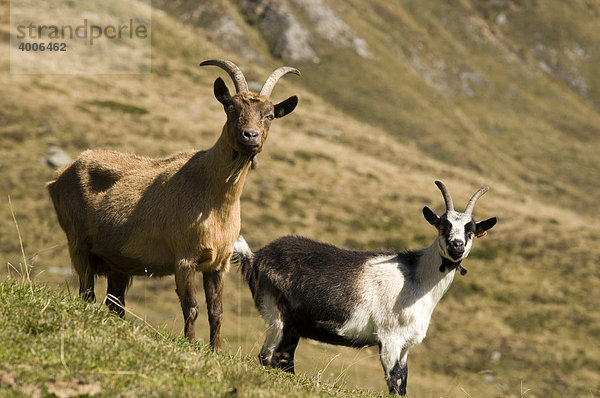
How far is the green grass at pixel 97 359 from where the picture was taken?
536cm

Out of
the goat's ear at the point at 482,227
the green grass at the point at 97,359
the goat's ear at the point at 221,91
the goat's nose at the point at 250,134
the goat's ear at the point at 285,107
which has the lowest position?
the goat's ear at the point at 482,227

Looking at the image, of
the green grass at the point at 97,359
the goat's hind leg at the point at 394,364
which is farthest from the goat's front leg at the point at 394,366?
the green grass at the point at 97,359

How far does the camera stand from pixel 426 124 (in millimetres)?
95438

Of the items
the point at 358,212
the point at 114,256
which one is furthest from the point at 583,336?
the point at 114,256

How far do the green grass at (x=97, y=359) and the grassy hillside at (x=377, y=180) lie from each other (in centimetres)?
9

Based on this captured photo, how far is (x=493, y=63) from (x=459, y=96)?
21271mm

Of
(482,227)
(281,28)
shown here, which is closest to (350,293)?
(482,227)

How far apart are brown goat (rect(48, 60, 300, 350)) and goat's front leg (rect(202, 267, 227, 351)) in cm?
1

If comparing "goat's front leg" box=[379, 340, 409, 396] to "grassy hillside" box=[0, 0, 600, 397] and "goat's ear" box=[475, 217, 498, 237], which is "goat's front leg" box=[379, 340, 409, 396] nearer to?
"grassy hillside" box=[0, 0, 600, 397]

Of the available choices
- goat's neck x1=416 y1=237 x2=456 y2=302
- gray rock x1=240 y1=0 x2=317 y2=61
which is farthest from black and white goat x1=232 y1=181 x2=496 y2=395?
gray rock x1=240 y1=0 x2=317 y2=61

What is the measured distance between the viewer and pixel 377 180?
2035 inches

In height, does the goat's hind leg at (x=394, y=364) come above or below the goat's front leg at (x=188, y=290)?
below

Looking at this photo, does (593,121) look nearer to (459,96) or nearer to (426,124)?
(459,96)

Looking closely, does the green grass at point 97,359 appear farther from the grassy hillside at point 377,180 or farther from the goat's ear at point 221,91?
the goat's ear at point 221,91
